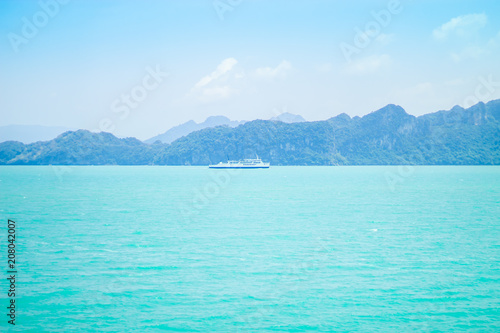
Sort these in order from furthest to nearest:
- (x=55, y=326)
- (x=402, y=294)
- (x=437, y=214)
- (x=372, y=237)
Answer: (x=437, y=214), (x=372, y=237), (x=402, y=294), (x=55, y=326)

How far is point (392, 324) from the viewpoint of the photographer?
1786 centimetres

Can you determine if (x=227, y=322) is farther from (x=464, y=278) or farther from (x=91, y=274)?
(x=464, y=278)

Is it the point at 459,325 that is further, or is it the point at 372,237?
the point at 372,237

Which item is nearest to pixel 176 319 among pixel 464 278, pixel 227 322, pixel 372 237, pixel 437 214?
pixel 227 322

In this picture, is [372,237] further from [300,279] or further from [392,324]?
[392,324]

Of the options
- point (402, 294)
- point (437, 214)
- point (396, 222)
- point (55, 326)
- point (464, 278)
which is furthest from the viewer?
point (437, 214)

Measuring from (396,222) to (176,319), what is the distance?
1199 inches

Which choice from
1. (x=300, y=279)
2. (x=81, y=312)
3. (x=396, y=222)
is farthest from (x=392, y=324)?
(x=396, y=222)

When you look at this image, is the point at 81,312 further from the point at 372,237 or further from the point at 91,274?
the point at 372,237

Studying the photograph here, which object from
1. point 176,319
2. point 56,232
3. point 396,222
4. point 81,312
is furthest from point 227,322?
point 396,222

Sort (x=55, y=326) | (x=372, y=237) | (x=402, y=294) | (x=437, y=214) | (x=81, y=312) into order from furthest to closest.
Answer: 1. (x=437, y=214)
2. (x=372, y=237)
3. (x=402, y=294)
4. (x=81, y=312)
5. (x=55, y=326)

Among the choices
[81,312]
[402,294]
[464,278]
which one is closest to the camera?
[81,312]

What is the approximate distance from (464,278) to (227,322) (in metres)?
13.2

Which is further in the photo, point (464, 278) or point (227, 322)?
point (464, 278)
